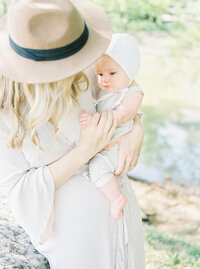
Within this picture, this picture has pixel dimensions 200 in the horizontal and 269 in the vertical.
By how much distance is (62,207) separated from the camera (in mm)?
1651

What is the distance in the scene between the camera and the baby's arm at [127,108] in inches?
69.5

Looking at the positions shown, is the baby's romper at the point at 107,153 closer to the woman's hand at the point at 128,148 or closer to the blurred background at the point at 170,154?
the woman's hand at the point at 128,148

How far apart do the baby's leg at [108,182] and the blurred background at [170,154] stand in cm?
174

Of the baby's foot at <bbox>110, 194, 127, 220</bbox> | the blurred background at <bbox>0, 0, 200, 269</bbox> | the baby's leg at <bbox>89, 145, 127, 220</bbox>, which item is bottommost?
the blurred background at <bbox>0, 0, 200, 269</bbox>

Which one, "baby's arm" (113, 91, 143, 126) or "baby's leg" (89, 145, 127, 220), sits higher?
"baby's arm" (113, 91, 143, 126)

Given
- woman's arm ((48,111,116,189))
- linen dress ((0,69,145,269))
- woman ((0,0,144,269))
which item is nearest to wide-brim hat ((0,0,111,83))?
woman ((0,0,144,269))

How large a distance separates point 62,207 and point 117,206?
0.84ft

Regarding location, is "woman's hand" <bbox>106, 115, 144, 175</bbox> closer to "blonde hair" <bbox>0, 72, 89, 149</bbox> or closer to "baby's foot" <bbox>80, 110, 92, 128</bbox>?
"baby's foot" <bbox>80, 110, 92, 128</bbox>

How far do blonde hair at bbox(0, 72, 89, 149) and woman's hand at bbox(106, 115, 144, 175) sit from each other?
1.24 feet

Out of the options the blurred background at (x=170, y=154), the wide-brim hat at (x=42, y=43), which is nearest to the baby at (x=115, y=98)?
the wide-brim hat at (x=42, y=43)

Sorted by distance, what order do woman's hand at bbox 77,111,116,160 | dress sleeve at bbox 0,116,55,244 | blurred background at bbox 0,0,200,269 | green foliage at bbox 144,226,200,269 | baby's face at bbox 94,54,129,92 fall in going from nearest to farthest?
dress sleeve at bbox 0,116,55,244 < woman's hand at bbox 77,111,116,160 < baby's face at bbox 94,54,129,92 < green foliage at bbox 144,226,200,269 < blurred background at bbox 0,0,200,269

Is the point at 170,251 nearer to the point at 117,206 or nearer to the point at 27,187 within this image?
the point at 117,206

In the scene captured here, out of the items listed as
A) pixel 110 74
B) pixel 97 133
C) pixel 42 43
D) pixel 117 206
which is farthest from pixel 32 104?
pixel 117 206

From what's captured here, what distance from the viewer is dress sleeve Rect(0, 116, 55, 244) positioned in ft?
5.09
